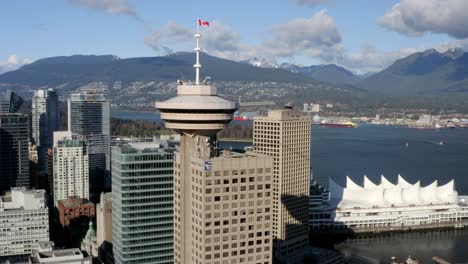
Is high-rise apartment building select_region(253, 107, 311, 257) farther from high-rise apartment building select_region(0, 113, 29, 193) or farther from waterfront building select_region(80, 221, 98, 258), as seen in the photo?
high-rise apartment building select_region(0, 113, 29, 193)

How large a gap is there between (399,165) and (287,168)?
135ft

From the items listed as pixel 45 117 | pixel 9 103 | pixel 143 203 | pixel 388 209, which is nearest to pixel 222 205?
pixel 143 203

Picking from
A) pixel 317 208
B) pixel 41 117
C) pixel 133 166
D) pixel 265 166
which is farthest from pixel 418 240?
pixel 41 117

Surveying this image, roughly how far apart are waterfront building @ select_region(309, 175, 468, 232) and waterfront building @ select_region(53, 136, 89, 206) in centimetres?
2127

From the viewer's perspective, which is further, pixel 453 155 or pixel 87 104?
pixel 453 155

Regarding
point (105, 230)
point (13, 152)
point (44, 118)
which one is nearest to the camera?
point (105, 230)

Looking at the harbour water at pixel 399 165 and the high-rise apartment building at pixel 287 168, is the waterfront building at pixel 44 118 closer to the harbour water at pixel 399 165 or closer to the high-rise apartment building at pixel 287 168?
the harbour water at pixel 399 165

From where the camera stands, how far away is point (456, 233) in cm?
4316

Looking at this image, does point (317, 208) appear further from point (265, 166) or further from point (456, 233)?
point (265, 166)

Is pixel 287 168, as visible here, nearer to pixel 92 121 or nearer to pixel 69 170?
pixel 69 170

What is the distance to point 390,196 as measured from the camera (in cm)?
4634

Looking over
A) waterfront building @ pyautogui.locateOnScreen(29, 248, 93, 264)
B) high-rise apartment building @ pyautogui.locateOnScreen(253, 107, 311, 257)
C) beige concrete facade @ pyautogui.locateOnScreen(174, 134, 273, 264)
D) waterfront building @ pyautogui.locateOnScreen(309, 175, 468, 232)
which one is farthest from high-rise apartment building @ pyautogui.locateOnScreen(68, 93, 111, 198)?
beige concrete facade @ pyautogui.locateOnScreen(174, 134, 273, 264)

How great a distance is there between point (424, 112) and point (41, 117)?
13219 centimetres

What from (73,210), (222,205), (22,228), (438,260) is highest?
(222,205)
